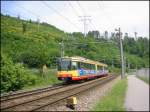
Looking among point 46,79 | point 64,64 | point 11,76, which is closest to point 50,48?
point 46,79

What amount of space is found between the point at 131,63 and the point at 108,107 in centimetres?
12103

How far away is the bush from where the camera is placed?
28.7 metres

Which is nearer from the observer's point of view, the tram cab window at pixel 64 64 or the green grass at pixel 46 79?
the tram cab window at pixel 64 64

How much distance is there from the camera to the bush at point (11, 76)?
28723 millimetres

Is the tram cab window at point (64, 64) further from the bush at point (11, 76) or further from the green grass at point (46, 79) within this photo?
the bush at point (11, 76)

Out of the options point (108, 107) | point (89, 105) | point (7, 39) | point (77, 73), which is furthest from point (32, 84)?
point (7, 39)

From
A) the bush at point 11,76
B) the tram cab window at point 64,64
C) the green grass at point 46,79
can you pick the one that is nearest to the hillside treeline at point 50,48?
the bush at point 11,76

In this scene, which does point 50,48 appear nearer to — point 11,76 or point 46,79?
point 46,79

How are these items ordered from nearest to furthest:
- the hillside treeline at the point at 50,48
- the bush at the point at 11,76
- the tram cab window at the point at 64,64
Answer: the bush at the point at 11,76
the tram cab window at the point at 64,64
the hillside treeline at the point at 50,48

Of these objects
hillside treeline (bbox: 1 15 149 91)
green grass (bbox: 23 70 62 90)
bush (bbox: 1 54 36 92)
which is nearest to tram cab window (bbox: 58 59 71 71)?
green grass (bbox: 23 70 62 90)

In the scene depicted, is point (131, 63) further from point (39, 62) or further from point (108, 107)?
point (108, 107)

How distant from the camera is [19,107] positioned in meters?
17.5

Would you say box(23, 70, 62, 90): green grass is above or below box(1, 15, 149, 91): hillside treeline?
below

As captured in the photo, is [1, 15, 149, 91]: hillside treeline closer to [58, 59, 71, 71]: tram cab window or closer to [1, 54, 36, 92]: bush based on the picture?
[1, 54, 36, 92]: bush
